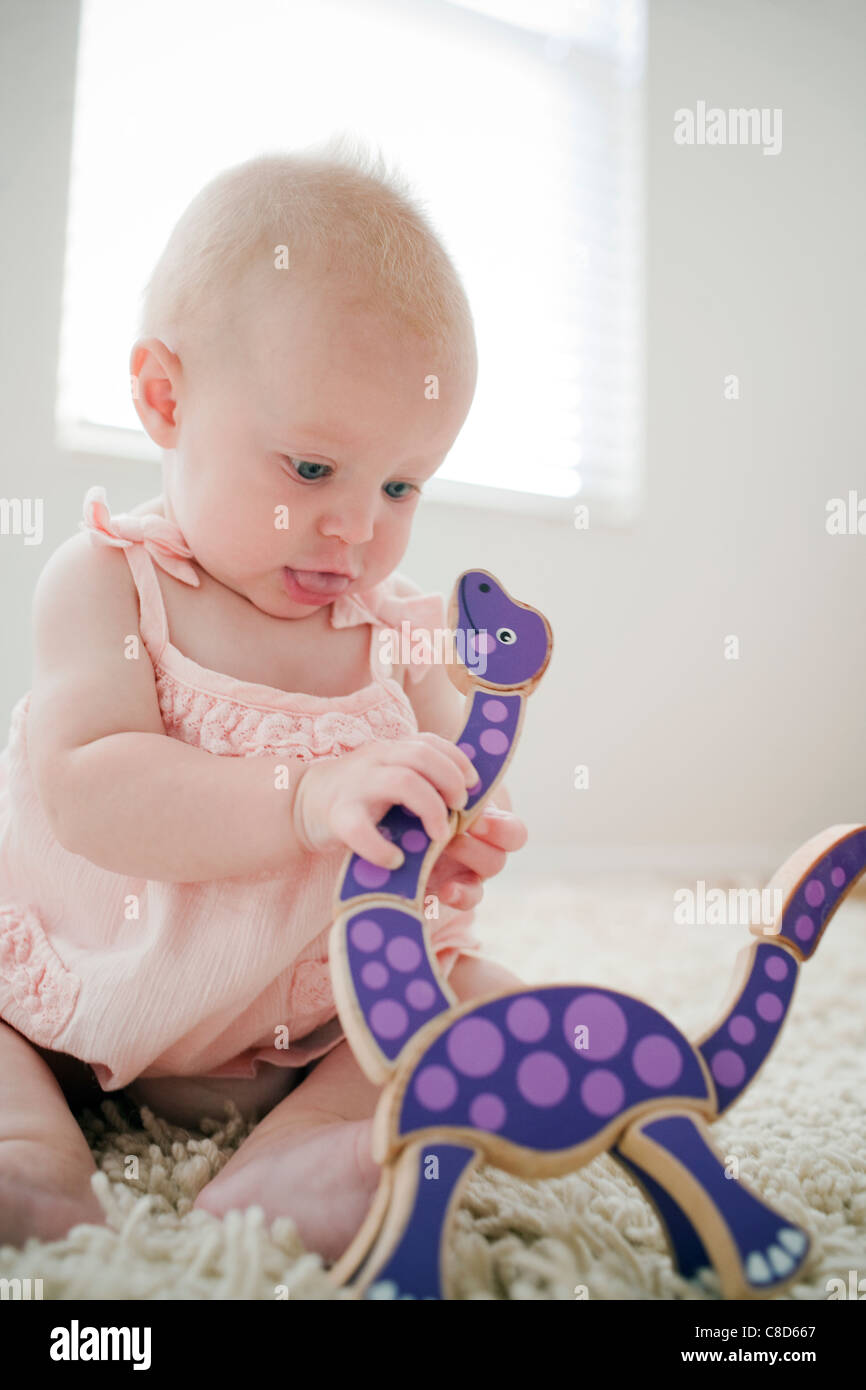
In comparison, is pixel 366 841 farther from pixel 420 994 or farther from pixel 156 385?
pixel 156 385

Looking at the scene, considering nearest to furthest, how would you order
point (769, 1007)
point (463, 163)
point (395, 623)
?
point (769, 1007) → point (395, 623) → point (463, 163)

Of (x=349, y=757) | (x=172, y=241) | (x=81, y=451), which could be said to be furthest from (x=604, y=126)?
(x=349, y=757)

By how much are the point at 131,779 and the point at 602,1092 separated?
11.0 inches

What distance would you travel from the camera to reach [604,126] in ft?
6.41

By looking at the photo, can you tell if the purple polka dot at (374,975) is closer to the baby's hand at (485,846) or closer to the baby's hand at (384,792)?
the baby's hand at (384,792)

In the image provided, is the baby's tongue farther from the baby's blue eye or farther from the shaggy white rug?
the shaggy white rug

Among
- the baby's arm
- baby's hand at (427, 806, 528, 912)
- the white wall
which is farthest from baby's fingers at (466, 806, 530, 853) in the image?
the white wall

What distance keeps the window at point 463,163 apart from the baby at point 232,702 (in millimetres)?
883

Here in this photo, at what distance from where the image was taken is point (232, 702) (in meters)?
0.60

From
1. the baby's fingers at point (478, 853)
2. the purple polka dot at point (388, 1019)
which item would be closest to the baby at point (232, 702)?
the baby's fingers at point (478, 853)

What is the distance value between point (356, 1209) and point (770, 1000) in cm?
21

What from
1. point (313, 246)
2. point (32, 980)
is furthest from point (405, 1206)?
point (313, 246)
